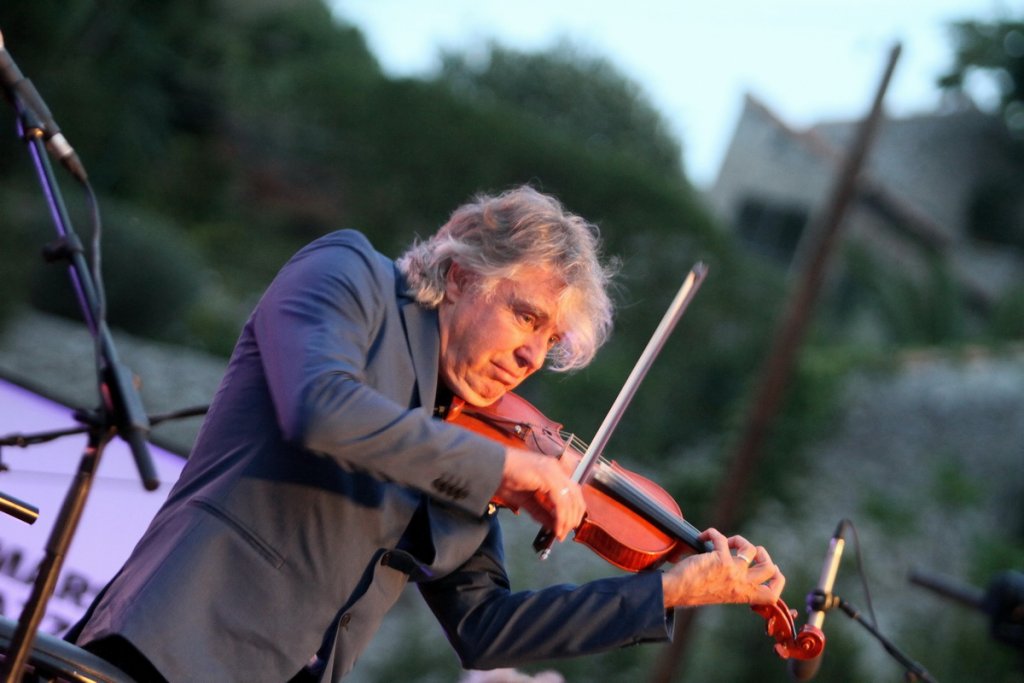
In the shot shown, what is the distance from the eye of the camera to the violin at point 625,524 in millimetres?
2686

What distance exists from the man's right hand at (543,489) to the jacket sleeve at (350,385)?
0.04m

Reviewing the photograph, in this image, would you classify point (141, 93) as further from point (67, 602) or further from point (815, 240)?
point (67, 602)

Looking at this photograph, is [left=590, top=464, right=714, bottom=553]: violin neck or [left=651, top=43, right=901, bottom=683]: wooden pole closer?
[left=590, top=464, right=714, bottom=553]: violin neck

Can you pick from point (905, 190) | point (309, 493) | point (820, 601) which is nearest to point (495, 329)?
point (309, 493)

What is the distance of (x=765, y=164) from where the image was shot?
25.7 meters

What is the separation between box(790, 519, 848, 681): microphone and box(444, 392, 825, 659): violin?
26 centimetres

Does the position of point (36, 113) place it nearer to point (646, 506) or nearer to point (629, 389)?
point (629, 389)

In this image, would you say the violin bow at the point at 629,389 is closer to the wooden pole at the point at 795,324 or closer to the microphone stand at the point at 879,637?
the microphone stand at the point at 879,637

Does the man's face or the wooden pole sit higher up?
the wooden pole

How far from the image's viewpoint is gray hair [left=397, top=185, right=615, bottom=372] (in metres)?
2.47

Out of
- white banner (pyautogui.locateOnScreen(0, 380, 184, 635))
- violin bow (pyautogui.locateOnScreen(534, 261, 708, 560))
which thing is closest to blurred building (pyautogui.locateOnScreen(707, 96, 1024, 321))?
white banner (pyautogui.locateOnScreen(0, 380, 184, 635))

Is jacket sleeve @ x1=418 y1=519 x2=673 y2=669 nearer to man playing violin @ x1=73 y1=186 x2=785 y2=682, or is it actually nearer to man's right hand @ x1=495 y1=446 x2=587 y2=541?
man playing violin @ x1=73 y1=186 x2=785 y2=682

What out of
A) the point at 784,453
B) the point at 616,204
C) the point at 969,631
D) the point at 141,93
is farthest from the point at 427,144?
the point at 969,631

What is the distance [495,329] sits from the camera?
2.47 meters
